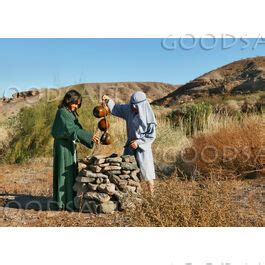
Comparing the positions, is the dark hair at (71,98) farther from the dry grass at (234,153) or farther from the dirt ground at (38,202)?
the dry grass at (234,153)

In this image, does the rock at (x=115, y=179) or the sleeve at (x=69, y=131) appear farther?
the rock at (x=115, y=179)

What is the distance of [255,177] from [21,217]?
515 centimetres

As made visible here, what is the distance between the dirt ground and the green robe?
1.00 ft

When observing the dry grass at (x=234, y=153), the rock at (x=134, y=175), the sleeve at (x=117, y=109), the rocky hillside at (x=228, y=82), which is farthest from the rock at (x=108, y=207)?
the rocky hillside at (x=228, y=82)

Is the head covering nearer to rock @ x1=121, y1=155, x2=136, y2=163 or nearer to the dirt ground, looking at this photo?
rock @ x1=121, y1=155, x2=136, y2=163

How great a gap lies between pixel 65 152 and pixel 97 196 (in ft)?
2.75

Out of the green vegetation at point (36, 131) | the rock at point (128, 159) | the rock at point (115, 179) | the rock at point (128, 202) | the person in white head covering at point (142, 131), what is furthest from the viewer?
the green vegetation at point (36, 131)

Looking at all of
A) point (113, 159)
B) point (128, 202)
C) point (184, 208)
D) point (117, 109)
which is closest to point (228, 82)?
point (117, 109)

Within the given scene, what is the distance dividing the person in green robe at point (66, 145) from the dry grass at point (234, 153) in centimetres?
343

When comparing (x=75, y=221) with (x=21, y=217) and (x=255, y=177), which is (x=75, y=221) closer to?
(x=21, y=217)

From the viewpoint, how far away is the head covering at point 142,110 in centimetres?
852

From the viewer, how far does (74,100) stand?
26.9 feet

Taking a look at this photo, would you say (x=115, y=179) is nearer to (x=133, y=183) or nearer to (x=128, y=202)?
(x=133, y=183)

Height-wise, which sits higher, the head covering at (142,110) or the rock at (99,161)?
the head covering at (142,110)
